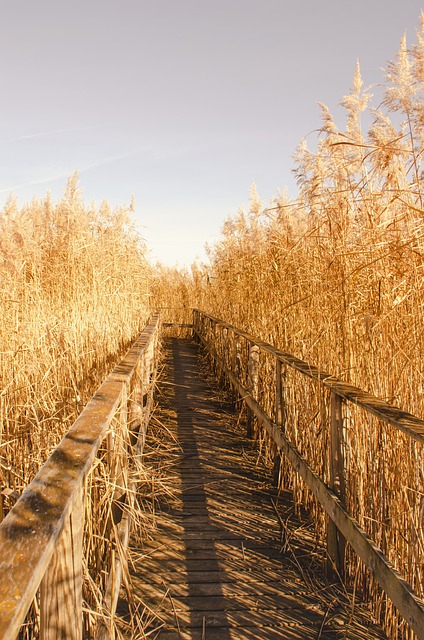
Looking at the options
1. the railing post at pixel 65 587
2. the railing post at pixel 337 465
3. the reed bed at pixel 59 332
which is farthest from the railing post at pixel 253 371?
the railing post at pixel 65 587

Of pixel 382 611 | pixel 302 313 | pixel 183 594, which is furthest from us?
pixel 302 313

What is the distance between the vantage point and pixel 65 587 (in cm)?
106

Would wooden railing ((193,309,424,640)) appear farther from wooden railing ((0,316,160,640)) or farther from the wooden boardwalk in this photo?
wooden railing ((0,316,160,640))

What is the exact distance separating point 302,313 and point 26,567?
290 centimetres

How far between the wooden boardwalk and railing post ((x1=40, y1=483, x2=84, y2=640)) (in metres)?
0.92

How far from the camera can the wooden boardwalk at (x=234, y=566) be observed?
1.93 meters

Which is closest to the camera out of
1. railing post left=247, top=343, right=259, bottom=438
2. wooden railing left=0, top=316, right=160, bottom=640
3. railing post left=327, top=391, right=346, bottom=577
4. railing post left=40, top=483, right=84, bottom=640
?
wooden railing left=0, top=316, right=160, bottom=640

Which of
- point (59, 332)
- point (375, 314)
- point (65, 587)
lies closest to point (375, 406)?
point (375, 314)

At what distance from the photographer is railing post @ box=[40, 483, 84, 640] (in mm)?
1005

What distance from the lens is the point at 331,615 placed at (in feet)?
6.53

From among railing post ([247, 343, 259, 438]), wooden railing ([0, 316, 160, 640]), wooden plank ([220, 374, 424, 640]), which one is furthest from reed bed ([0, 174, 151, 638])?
railing post ([247, 343, 259, 438])

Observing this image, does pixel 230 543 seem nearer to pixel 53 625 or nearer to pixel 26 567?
pixel 53 625

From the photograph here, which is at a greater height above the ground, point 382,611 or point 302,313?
point 302,313

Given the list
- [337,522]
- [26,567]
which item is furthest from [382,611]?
[26,567]
